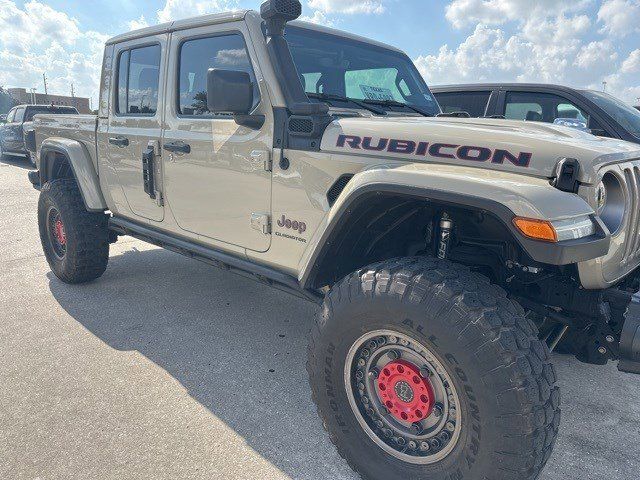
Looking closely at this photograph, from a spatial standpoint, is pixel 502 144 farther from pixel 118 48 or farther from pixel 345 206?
pixel 118 48

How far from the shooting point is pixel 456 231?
2234 millimetres

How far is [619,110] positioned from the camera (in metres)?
5.07

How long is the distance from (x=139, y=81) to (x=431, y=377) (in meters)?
2.93

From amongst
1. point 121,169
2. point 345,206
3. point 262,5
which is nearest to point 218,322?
point 121,169

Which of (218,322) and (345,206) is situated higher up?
(345,206)

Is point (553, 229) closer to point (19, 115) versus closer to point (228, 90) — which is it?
point (228, 90)

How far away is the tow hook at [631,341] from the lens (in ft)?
5.85

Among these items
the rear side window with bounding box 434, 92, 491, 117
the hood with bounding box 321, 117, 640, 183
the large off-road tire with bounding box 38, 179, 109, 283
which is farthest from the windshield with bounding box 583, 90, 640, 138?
the large off-road tire with bounding box 38, 179, 109, 283

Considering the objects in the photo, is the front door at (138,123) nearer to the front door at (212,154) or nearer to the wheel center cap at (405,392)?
the front door at (212,154)

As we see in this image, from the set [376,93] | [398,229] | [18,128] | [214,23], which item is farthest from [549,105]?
[18,128]

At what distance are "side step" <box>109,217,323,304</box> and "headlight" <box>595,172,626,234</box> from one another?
133 cm

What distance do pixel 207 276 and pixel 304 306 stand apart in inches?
46.3

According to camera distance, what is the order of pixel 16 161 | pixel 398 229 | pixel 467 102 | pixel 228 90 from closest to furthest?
1. pixel 228 90
2. pixel 398 229
3. pixel 467 102
4. pixel 16 161

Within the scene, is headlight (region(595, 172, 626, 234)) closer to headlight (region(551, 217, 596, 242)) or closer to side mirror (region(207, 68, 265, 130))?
headlight (region(551, 217, 596, 242))
